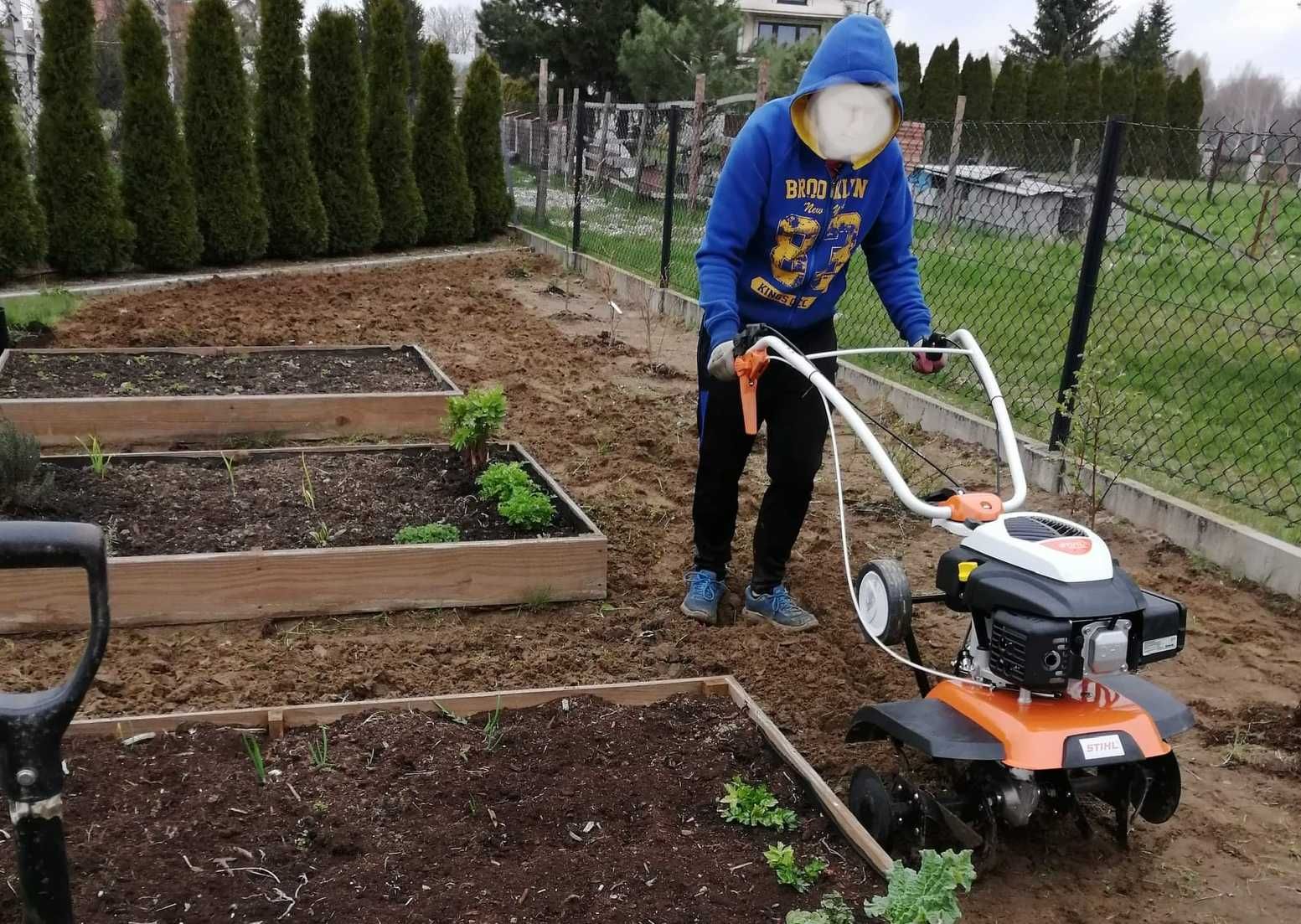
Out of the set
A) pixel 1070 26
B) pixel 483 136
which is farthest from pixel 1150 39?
pixel 483 136

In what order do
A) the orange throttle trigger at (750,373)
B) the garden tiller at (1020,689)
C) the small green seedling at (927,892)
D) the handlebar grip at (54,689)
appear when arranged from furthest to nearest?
the orange throttle trigger at (750,373)
the garden tiller at (1020,689)
the small green seedling at (927,892)
the handlebar grip at (54,689)

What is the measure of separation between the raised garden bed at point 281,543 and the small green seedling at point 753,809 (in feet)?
5.08

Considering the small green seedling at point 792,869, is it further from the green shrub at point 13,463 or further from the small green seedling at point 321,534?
the green shrub at point 13,463

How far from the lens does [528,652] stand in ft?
11.7

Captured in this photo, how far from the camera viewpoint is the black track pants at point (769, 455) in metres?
3.48

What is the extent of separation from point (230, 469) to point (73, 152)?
7.72 meters

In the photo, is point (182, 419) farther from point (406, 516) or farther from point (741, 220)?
point (741, 220)

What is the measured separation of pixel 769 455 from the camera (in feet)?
11.8

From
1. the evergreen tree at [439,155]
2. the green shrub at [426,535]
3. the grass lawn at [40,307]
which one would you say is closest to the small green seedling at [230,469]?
the green shrub at [426,535]

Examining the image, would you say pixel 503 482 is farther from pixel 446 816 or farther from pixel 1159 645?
pixel 1159 645

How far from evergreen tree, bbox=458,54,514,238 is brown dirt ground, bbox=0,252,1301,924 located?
29.7ft

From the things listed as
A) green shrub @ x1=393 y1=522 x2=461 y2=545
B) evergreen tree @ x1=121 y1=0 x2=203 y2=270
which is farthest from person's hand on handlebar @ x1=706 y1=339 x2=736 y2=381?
evergreen tree @ x1=121 y1=0 x2=203 y2=270

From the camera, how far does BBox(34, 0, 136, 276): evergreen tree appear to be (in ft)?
33.8

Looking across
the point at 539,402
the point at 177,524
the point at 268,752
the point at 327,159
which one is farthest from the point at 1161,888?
the point at 327,159
